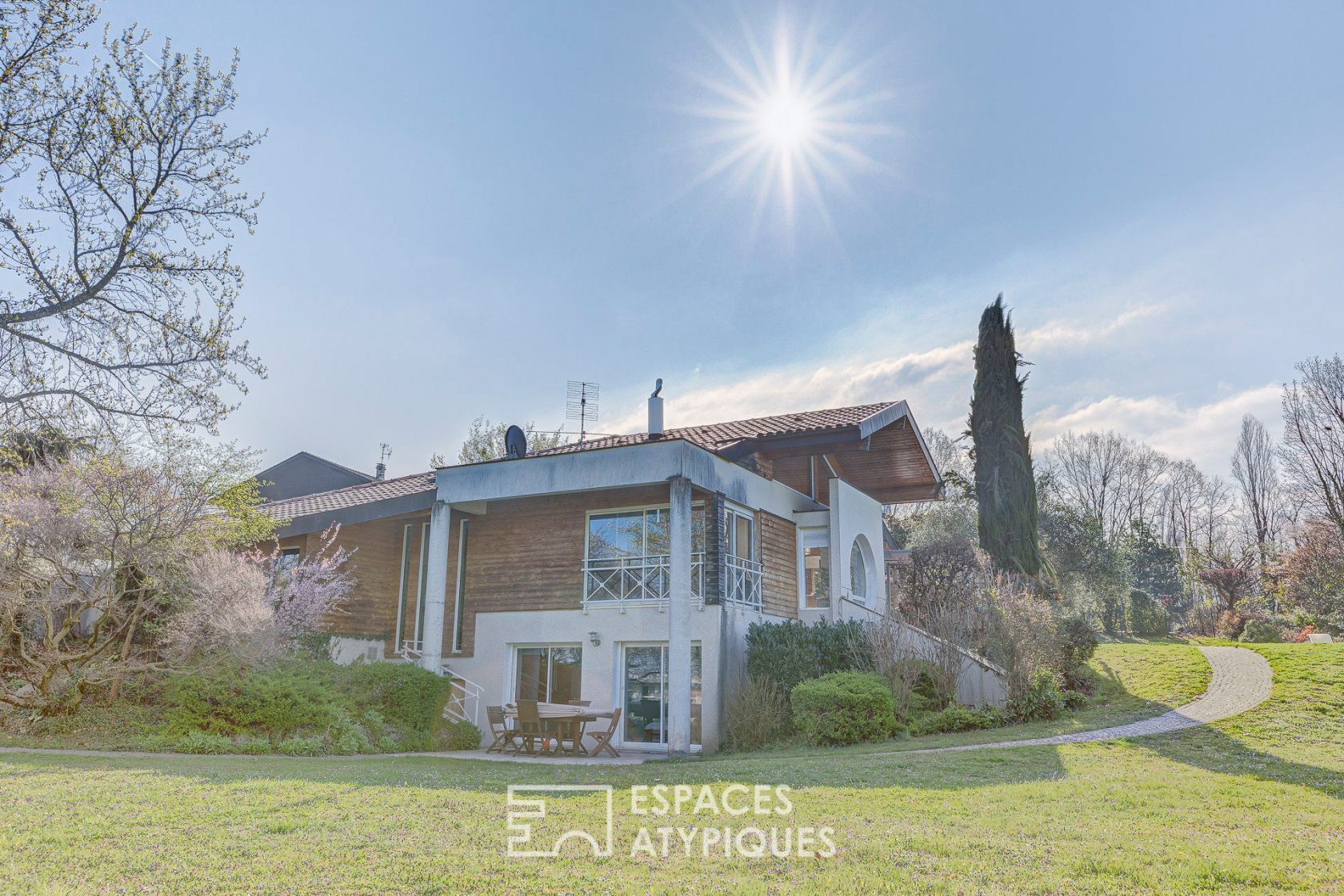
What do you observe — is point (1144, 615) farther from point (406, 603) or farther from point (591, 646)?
point (406, 603)

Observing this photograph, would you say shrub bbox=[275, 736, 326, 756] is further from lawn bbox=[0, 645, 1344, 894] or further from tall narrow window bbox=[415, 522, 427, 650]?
tall narrow window bbox=[415, 522, 427, 650]

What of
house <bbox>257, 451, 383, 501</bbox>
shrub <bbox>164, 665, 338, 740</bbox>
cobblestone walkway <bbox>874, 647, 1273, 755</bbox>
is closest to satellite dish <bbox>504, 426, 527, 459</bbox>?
shrub <bbox>164, 665, 338, 740</bbox>

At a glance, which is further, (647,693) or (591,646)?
(591,646)

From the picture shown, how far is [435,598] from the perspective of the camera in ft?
51.6

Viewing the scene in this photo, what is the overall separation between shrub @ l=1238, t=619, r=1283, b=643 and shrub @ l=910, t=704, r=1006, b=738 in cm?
1657

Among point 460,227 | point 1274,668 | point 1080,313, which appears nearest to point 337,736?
point 460,227

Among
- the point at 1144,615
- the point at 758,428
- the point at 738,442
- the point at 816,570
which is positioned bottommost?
the point at 1144,615

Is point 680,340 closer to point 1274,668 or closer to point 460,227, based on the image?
point 460,227

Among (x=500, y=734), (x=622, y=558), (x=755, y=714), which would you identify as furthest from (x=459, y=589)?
(x=755, y=714)

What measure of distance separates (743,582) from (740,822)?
9992 millimetres

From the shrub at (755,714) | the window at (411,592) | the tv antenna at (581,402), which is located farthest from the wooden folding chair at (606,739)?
the tv antenna at (581,402)

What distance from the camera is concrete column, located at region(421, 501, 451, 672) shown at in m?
15.5

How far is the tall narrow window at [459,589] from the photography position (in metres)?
17.2

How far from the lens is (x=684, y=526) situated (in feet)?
46.0
